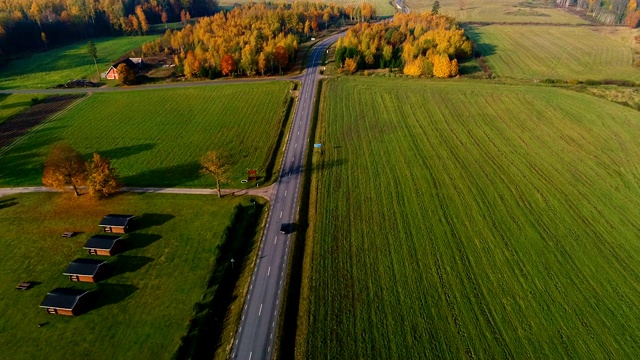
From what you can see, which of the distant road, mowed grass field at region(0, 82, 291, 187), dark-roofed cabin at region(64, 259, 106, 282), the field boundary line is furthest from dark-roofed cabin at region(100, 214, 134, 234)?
the distant road

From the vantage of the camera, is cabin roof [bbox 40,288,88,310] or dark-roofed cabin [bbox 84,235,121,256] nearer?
cabin roof [bbox 40,288,88,310]

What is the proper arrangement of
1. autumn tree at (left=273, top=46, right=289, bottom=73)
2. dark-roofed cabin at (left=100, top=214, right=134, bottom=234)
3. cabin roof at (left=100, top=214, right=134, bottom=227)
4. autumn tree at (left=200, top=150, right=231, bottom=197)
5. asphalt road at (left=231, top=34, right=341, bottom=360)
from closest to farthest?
asphalt road at (left=231, top=34, right=341, bottom=360)
dark-roofed cabin at (left=100, top=214, right=134, bottom=234)
cabin roof at (left=100, top=214, right=134, bottom=227)
autumn tree at (left=200, top=150, right=231, bottom=197)
autumn tree at (left=273, top=46, right=289, bottom=73)

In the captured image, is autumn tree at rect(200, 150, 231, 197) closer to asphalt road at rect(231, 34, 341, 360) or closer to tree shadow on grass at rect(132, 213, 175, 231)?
tree shadow on grass at rect(132, 213, 175, 231)

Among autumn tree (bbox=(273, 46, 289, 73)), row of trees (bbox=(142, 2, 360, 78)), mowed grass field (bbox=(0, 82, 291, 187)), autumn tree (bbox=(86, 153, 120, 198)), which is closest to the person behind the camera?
autumn tree (bbox=(86, 153, 120, 198))

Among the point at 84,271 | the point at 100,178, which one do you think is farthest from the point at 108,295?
the point at 100,178

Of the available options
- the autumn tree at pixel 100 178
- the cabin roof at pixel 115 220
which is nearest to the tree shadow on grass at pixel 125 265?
the cabin roof at pixel 115 220

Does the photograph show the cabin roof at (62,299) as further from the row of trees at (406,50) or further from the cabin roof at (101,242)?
the row of trees at (406,50)

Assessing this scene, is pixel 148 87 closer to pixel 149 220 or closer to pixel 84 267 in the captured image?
pixel 149 220

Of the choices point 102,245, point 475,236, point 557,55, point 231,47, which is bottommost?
point 475,236
